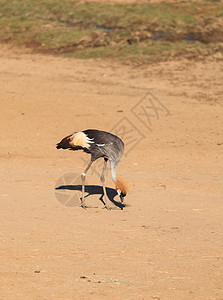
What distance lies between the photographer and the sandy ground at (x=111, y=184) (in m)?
5.54

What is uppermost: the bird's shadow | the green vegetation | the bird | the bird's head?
the bird

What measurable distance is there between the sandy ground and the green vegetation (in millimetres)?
1157

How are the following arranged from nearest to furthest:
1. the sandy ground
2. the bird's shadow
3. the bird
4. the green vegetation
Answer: the sandy ground, the bird, the bird's shadow, the green vegetation

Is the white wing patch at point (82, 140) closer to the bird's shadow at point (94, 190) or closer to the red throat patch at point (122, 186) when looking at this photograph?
the red throat patch at point (122, 186)

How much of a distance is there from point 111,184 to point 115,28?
13442 mm

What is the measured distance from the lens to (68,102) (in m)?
15.1

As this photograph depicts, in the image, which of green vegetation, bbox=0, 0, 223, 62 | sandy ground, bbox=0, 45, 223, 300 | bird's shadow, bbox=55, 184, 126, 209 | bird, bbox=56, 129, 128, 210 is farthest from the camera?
green vegetation, bbox=0, 0, 223, 62

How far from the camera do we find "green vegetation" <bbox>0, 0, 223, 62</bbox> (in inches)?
781

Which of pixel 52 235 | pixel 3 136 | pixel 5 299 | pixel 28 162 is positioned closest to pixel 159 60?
pixel 3 136

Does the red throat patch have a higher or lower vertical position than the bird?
lower

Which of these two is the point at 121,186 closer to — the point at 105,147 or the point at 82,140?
the point at 105,147

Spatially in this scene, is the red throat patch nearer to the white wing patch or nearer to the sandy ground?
the sandy ground

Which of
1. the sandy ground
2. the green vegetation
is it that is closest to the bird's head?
the sandy ground

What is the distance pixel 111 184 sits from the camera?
9688mm
